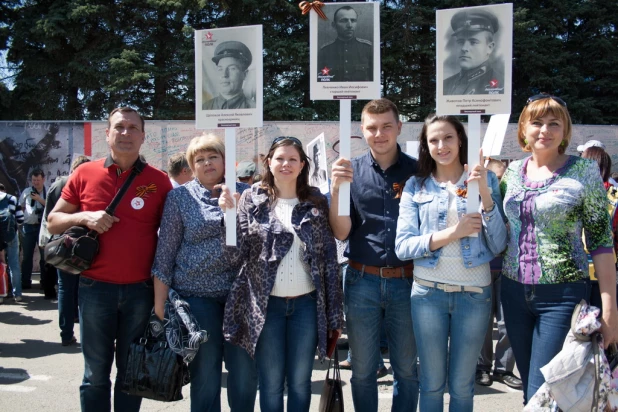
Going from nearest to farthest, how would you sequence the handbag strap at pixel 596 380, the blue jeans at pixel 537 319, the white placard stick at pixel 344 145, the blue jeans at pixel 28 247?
the handbag strap at pixel 596 380 < the blue jeans at pixel 537 319 < the white placard stick at pixel 344 145 < the blue jeans at pixel 28 247

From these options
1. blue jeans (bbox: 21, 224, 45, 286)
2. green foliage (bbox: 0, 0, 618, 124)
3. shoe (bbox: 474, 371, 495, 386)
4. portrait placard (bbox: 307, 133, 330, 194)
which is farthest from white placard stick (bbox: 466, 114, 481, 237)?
green foliage (bbox: 0, 0, 618, 124)

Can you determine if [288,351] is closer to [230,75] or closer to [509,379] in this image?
[230,75]

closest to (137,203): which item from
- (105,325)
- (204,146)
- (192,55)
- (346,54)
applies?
(204,146)

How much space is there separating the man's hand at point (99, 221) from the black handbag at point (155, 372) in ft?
2.46

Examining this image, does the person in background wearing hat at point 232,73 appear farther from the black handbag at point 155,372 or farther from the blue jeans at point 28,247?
the blue jeans at point 28,247

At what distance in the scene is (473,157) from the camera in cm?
292

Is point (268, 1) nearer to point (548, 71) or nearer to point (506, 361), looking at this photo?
point (548, 71)

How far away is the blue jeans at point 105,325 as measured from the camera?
10.8ft

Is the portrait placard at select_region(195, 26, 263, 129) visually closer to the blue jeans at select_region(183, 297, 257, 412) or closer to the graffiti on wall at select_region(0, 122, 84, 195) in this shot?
the blue jeans at select_region(183, 297, 257, 412)

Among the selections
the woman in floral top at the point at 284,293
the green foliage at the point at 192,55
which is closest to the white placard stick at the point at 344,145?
the woman in floral top at the point at 284,293

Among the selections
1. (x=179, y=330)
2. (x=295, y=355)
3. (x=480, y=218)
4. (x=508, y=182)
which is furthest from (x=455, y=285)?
(x=179, y=330)

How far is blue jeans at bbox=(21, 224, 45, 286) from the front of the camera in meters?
9.14

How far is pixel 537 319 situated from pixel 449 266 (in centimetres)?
56

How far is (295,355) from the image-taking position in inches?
121
